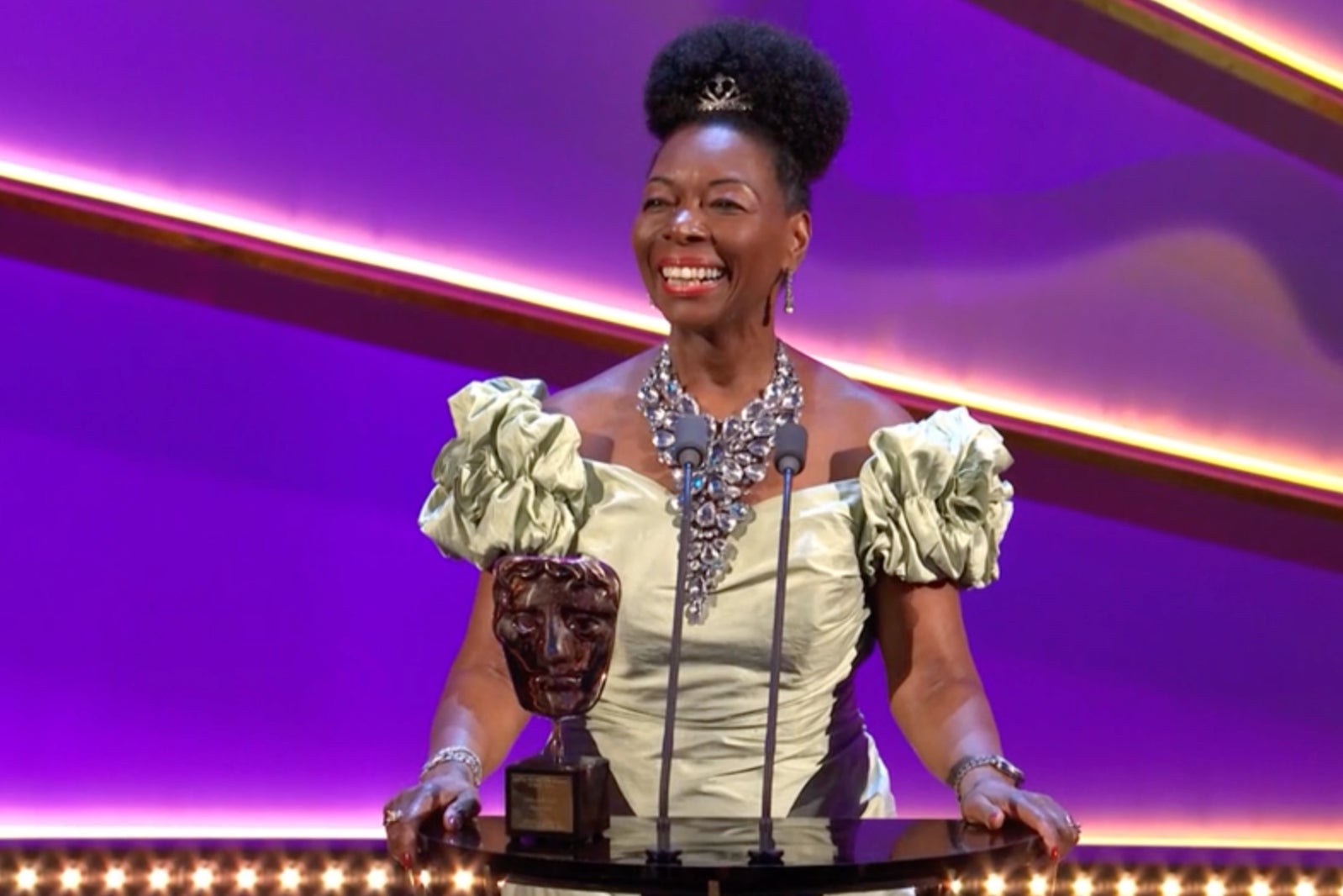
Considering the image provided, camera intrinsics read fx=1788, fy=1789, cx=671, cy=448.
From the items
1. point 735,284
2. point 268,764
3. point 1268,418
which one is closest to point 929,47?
point 1268,418

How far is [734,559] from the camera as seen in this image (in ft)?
7.79

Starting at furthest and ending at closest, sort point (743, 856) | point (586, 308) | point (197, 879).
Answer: point (586, 308) → point (197, 879) → point (743, 856)

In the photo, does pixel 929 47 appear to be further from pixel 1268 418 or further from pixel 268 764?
pixel 268 764

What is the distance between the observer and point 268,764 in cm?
336

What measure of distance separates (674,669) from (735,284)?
677 millimetres

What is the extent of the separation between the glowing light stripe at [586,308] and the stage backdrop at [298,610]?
155mm

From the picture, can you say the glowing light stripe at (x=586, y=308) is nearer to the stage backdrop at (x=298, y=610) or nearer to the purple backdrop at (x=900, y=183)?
the purple backdrop at (x=900, y=183)

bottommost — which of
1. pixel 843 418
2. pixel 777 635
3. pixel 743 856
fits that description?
pixel 743 856

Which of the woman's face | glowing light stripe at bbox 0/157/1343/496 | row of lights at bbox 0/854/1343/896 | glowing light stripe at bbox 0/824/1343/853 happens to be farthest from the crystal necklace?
glowing light stripe at bbox 0/824/1343/853

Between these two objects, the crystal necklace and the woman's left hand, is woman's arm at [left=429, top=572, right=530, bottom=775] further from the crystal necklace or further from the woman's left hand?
the woman's left hand

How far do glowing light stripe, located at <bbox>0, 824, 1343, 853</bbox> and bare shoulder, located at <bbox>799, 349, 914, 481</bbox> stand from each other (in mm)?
1322

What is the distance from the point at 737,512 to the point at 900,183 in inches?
49.3

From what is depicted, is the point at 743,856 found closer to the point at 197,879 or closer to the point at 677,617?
the point at 677,617

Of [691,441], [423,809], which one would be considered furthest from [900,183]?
[423,809]
